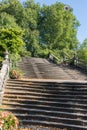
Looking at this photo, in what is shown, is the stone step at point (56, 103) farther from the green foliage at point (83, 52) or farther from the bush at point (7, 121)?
the green foliage at point (83, 52)

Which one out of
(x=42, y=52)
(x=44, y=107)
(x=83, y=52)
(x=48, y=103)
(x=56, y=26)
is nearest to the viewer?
(x=44, y=107)

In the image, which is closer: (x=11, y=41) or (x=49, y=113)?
(x=49, y=113)

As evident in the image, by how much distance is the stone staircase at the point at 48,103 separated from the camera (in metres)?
15.0

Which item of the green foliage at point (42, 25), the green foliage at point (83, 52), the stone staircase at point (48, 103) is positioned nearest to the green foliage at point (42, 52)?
the green foliage at point (42, 25)

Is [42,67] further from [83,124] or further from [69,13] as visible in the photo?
[69,13]

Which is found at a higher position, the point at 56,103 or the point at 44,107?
the point at 56,103

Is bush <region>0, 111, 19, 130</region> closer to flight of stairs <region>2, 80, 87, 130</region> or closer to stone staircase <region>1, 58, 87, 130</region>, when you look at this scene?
stone staircase <region>1, 58, 87, 130</region>

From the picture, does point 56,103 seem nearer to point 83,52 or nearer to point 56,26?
point 83,52

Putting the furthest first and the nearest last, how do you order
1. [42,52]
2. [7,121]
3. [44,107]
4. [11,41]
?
[42,52]
[11,41]
[44,107]
[7,121]

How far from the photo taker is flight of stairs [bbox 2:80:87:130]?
15.1 m

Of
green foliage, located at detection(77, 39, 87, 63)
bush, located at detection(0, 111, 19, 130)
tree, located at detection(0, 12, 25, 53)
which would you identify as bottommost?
green foliage, located at detection(77, 39, 87, 63)

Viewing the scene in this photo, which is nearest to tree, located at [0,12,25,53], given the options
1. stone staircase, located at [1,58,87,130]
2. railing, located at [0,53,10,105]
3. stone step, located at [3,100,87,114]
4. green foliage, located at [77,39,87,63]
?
railing, located at [0,53,10,105]

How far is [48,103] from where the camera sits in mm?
16719

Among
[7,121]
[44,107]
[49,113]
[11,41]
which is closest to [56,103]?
[44,107]
